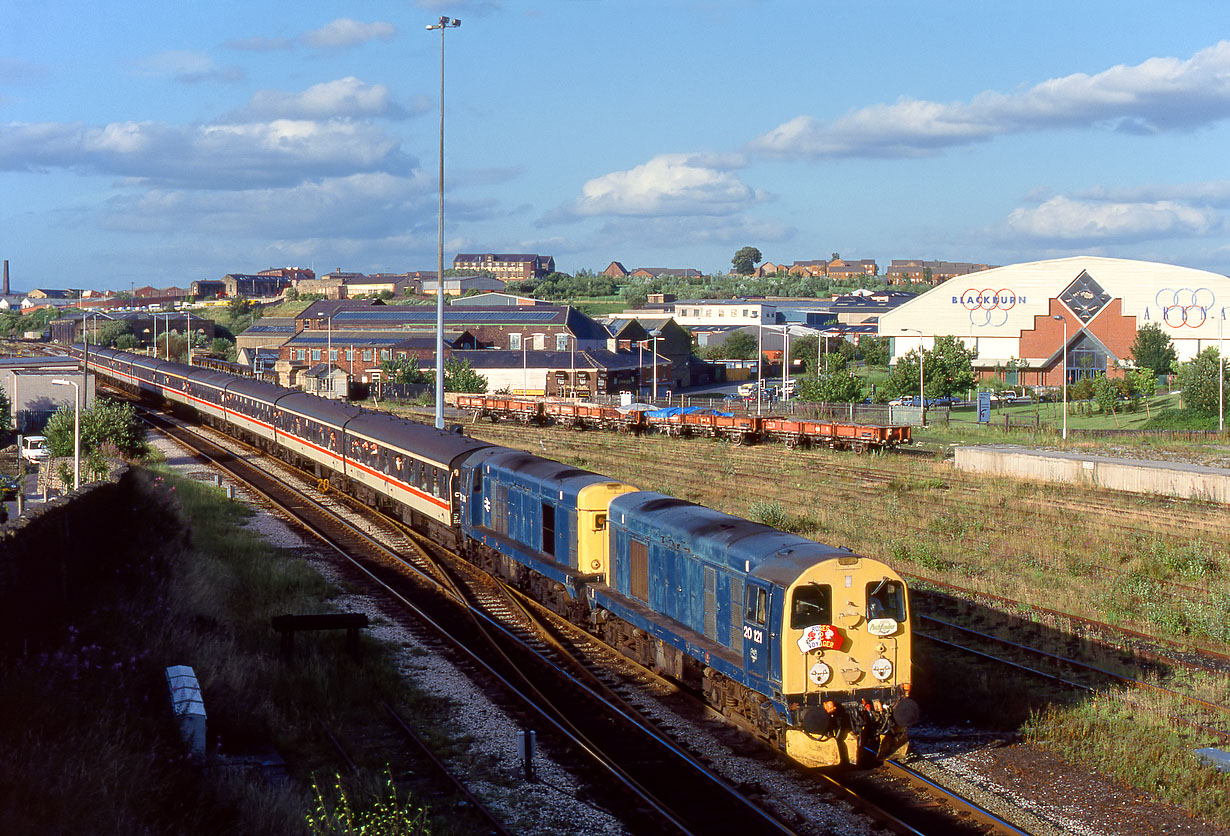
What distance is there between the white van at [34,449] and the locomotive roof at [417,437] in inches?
869

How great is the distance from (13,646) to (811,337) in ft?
433

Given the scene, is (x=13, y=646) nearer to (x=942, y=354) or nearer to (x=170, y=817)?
(x=170, y=817)

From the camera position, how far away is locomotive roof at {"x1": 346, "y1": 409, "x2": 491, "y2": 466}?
3262cm

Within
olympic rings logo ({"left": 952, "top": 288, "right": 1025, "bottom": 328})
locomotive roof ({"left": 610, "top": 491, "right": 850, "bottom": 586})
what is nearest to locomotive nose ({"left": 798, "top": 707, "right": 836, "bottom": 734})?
locomotive roof ({"left": 610, "top": 491, "right": 850, "bottom": 586})

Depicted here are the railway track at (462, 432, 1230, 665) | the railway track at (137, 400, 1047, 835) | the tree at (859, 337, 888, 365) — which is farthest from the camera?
the tree at (859, 337, 888, 365)

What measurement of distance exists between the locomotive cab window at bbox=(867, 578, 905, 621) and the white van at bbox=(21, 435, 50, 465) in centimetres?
4891

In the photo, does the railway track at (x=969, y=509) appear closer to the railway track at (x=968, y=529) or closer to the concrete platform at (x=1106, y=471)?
the railway track at (x=968, y=529)

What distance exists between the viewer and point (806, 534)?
117 feet

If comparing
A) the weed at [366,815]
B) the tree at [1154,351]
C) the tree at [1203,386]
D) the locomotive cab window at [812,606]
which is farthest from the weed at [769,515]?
the tree at [1154,351]

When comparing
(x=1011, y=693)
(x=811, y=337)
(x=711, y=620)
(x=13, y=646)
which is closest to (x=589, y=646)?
(x=711, y=620)

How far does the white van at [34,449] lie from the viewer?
184 feet

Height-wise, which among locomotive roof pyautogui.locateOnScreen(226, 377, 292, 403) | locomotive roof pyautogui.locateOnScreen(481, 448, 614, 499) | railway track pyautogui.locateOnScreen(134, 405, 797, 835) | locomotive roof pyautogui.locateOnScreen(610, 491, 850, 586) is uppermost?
locomotive roof pyautogui.locateOnScreen(226, 377, 292, 403)

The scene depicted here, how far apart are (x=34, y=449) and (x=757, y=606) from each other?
5304 centimetres

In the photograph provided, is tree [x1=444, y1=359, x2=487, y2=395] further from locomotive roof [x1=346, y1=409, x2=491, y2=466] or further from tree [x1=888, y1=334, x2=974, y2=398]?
locomotive roof [x1=346, y1=409, x2=491, y2=466]
